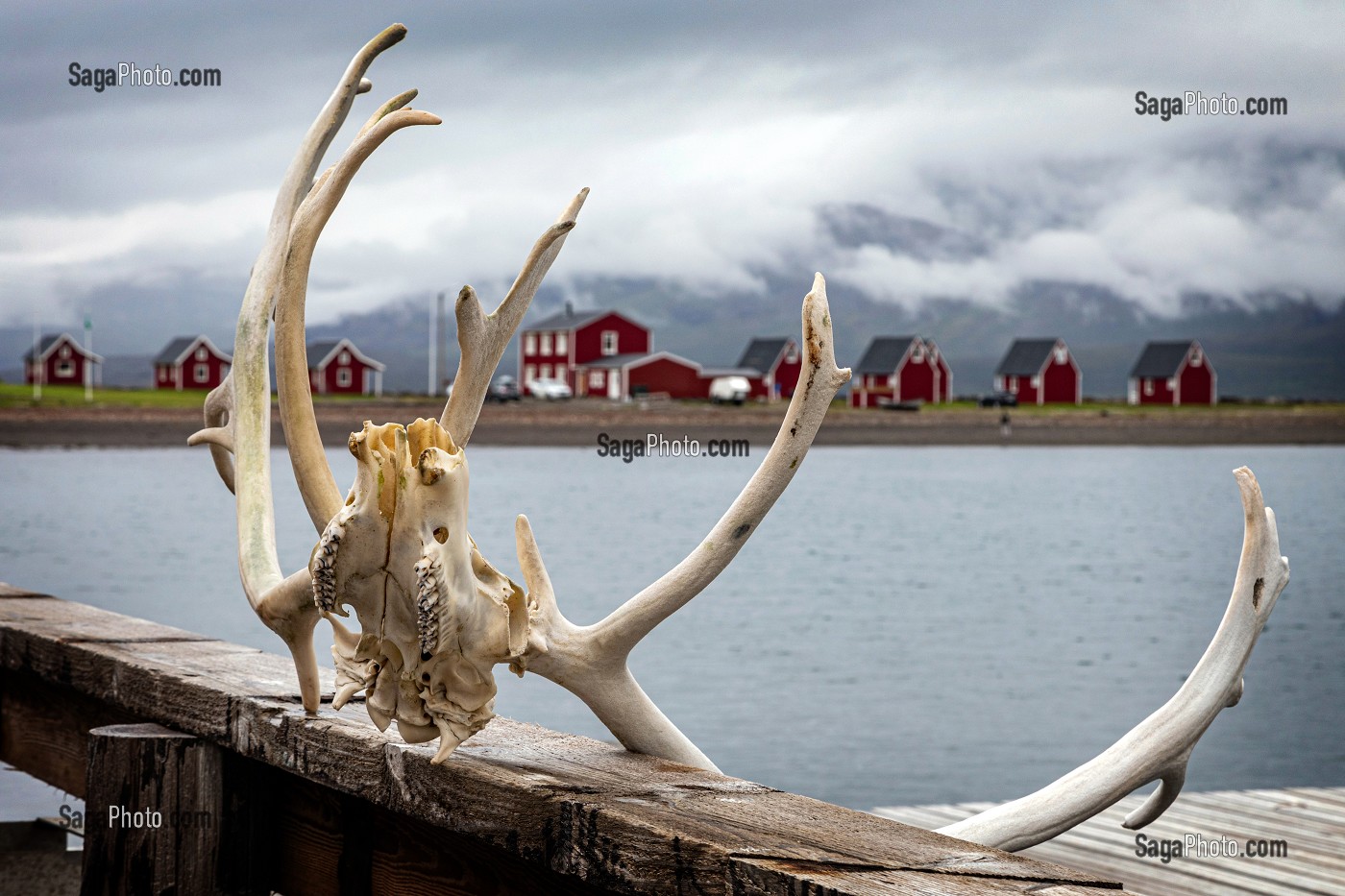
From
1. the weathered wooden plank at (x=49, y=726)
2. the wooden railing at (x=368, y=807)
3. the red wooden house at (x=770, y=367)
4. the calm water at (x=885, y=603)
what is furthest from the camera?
the red wooden house at (x=770, y=367)

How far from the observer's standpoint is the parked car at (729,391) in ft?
220

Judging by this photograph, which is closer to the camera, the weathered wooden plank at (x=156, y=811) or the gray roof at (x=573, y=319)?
the weathered wooden plank at (x=156, y=811)

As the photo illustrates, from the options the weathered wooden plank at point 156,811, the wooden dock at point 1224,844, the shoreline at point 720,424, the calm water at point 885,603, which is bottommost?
the calm water at point 885,603

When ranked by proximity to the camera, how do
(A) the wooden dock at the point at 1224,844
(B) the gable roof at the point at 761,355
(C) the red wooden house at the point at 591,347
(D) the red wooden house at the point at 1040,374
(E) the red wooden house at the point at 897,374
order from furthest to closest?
(D) the red wooden house at the point at 1040,374 → (B) the gable roof at the point at 761,355 → (E) the red wooden house at the point at 897,374 → (C) the red wooden house at the point at 591,347 → (A) the wooden dock at the point at 1224,844

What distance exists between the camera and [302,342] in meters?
2.12

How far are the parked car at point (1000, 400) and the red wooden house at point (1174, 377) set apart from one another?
36.2 ft

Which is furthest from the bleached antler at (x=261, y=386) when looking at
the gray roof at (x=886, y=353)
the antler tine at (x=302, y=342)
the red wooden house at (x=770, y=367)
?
the gray roof at (x=886, y=353)

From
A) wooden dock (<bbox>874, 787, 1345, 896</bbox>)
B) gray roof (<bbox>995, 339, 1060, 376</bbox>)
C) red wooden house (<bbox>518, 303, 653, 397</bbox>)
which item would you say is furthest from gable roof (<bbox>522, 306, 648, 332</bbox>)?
wooden dock (<bbox>874, 787, 1345, 896</bbox>)

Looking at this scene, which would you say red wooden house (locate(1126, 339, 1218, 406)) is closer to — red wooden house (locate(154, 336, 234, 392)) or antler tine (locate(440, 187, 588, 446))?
red wooden house (locate(154, 336, 234, 392))

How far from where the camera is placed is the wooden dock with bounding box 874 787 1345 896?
511 cm

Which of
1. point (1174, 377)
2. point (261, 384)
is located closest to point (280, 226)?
point (261, 384)

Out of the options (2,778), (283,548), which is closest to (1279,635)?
(283,548)

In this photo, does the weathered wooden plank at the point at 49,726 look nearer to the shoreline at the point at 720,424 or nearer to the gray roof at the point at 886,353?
the shoreline at the point at 720,424

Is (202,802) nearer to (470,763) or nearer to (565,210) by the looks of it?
(470,763)
